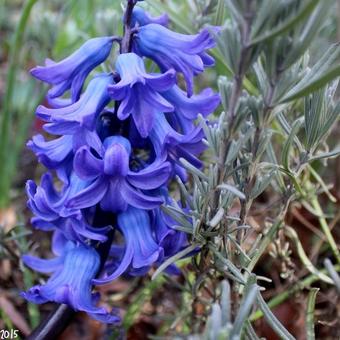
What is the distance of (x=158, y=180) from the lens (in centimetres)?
114

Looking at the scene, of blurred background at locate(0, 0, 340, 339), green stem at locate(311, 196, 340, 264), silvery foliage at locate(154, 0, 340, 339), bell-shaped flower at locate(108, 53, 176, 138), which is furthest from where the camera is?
blurred background at locate(0, 0, 340, 339)

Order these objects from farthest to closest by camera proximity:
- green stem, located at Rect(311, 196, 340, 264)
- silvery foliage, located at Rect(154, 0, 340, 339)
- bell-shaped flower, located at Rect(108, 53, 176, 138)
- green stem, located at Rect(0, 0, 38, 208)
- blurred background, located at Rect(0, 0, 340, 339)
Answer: green stem, located at Rect(0, 0, 38, 208)
blurred background, located at Rect(0, 0, 340, 339)
green stem, located at Rect(311, 196, 340, 264)
bell-shaped flower, located at Rect(108, 53, 176, 138)
silvery foliage, located at Rect(154, 0, 340, 339)

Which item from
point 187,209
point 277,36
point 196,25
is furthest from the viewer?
point 196,25

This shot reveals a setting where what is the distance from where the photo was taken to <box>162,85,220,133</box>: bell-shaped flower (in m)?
1.21

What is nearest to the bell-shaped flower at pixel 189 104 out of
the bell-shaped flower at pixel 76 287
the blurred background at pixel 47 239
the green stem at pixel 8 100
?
the blurred background at pixel 47 239

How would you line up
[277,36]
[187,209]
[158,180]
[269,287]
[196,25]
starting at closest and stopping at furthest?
[277,36] < [158,180] < [187,209] < [196,25] < [269,287]

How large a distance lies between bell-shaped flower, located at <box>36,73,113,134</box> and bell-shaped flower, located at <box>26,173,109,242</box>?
0.13 metres

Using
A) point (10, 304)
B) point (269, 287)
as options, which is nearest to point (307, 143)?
point (269, 287)

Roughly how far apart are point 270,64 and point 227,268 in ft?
1.49

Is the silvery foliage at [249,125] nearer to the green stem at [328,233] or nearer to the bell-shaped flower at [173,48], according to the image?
the bell-shaped flower at [173,48]

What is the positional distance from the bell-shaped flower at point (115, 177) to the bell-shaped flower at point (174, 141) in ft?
0.11

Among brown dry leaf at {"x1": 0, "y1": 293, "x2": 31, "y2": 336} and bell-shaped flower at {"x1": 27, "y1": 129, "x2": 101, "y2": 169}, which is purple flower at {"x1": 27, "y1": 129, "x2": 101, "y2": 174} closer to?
bell-shaped flower at {"x1": 27, "y1": 129, "x2": 101, "y2": 169}

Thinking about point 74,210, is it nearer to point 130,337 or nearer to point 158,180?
point 158,180

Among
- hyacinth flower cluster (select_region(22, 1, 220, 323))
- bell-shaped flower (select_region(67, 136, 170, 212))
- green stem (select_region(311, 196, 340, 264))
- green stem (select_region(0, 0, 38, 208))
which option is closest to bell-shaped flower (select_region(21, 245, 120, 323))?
hyacinth flower cluster (select_region(22, 1, 220, 323))
